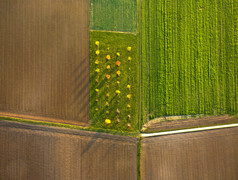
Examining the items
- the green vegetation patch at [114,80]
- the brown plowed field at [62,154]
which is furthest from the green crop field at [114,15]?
the brown plowed field at [62,154]

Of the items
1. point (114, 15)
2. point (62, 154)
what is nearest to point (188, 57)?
point (114, 15)

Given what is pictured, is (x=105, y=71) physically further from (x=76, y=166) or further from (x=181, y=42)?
(x=76, y=166)

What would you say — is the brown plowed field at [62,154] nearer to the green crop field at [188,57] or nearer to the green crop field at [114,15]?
the green crop field at [188,57]

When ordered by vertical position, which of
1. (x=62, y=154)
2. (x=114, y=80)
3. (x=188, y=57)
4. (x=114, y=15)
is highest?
(x=114, y=15)

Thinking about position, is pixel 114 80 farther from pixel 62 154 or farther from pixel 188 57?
pixel 62 154

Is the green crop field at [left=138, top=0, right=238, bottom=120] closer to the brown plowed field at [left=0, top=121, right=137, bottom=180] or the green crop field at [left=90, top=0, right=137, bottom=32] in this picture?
the green crop field at [left=90, top=0, right=137, bottom=32]

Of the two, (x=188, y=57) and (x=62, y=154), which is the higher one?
(x=188, y=57)
